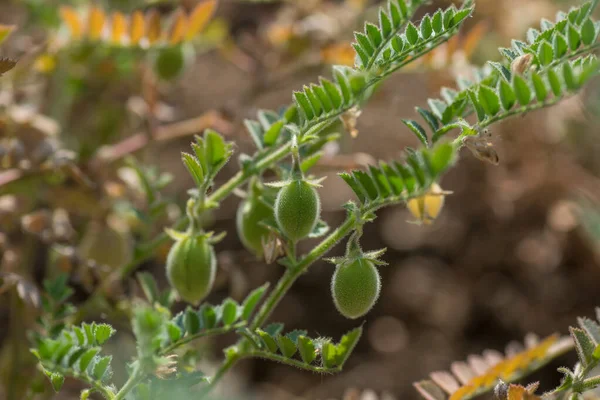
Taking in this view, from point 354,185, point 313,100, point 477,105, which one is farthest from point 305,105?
point 477,105

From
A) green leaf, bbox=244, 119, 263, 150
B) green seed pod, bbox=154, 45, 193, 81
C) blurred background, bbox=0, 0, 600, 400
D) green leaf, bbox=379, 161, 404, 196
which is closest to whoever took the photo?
green leaf, bbox=379, 161, 404, 196

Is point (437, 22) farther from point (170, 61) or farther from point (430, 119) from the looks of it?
point (170, 61)

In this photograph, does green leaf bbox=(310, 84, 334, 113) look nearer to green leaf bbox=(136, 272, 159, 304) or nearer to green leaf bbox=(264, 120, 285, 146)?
green leaf bbox=(264, 120, 285, 146)

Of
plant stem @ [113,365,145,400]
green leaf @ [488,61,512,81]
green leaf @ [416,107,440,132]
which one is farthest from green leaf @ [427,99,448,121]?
plant stem @ [113,365,145,400]

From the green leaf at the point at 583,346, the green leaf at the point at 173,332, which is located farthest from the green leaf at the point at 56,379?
the green leaf at the point at 583,346

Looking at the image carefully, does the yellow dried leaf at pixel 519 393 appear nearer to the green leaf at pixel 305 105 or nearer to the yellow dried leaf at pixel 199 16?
the green leaf at pixel 305 105

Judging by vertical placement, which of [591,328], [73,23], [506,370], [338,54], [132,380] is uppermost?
[73,23]

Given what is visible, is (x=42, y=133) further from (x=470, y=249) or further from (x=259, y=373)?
(x=470, y=249)
